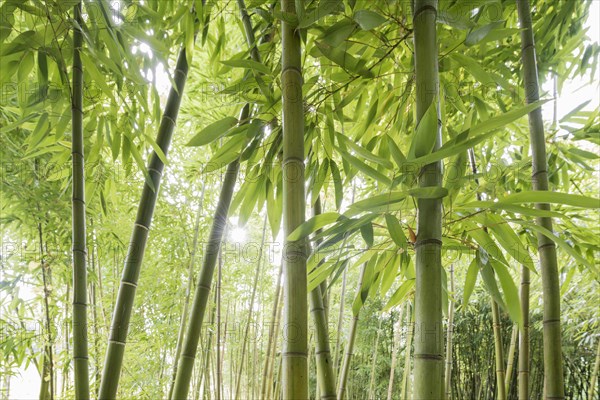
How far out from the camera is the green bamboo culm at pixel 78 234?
4.16ft

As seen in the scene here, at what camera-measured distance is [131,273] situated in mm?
1387

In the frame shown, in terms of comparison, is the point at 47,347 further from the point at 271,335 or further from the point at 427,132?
the point at 427,132

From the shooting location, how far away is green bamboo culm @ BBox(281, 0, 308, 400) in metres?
0.83

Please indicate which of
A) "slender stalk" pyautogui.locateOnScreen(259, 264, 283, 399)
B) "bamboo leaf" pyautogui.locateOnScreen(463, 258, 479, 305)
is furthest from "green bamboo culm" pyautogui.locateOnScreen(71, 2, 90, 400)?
"slender stalk" pyautogui.locateOnScreen(259, 264, 283, 399)

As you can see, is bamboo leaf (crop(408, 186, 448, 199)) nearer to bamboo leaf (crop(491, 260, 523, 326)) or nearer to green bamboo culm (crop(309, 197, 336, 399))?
bamboo leaf (crop(491, 260, 523, 326))

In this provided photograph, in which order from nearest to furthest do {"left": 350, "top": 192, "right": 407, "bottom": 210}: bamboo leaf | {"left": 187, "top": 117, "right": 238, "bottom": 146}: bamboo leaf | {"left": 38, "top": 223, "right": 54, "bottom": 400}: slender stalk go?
{"left": 350, "top": 192, "right": 407, "bottom": 210}: bamboo leaf < {"left": 187, "top": 117, "right": 238, "bottom": 146}: bamboo leaf < {"left": 38, "top": 223, "right": 54, "bottom": 400}: slender stalk

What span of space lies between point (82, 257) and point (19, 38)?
1.73ft

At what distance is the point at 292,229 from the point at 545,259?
2.35 ft

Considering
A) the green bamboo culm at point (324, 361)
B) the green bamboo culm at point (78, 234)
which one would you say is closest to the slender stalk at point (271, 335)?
the green bamboo culm at point (78, 234)

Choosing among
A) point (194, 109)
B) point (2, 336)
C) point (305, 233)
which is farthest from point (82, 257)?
point (2, 336)

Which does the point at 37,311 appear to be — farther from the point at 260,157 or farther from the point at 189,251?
the point at 260,157

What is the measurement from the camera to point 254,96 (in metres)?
1.26

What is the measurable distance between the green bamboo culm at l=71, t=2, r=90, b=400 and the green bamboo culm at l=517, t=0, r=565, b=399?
1.10m

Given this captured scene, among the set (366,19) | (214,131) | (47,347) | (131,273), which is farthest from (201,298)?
(47,347)
